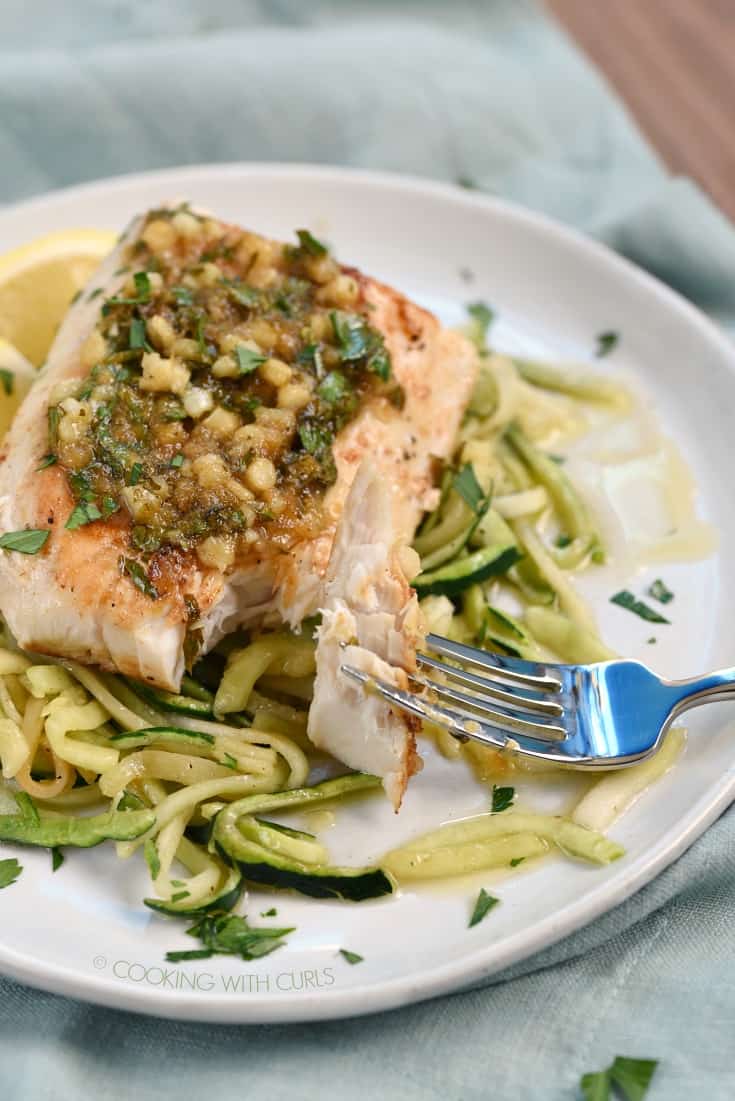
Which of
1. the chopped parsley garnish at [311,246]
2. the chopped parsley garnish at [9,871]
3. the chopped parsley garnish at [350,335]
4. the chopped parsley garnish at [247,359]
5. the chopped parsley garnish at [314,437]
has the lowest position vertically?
the chopped parsley garnish at [9,871]

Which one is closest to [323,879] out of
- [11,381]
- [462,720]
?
[462,720]

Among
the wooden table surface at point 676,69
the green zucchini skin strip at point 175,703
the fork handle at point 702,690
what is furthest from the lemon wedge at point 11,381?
the wooden table surface at point 676,69

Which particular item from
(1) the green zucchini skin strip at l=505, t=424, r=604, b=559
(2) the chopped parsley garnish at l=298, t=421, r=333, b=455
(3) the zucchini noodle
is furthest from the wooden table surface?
(2) the chopped parsley garnish at l=298, t=421, r=333, b=455

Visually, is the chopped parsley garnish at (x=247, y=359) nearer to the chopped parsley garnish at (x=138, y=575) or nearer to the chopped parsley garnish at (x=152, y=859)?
the chopped parsley garnish at (x=138, y=575)

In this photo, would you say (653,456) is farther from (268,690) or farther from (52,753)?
(52,753)

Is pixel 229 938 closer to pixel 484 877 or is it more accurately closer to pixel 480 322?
pixel 484 877

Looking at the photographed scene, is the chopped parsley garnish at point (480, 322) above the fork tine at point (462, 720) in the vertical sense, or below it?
above

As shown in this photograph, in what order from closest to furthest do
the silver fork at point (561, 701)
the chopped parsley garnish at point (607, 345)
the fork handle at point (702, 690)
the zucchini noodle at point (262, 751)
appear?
the zucchini noodle at point (262, 751)
the silver fork at point (561, 701)
the fork handle at point (702, 690)
the chopped parsley garnish at point (607, 345)
